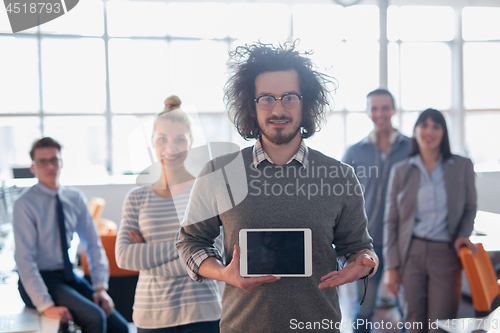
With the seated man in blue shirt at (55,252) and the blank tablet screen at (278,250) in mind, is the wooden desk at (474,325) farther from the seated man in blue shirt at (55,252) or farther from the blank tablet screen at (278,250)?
the seated man in blue shirt at (55,252)

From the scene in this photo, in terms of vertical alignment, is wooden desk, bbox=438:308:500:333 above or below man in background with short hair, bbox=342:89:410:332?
below

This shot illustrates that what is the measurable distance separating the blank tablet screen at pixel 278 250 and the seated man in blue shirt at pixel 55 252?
5.04 feet

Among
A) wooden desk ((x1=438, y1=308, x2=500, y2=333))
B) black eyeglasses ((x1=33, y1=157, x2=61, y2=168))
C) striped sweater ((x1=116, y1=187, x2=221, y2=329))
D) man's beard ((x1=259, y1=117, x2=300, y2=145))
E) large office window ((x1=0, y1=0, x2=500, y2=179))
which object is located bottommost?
wooden desk ((x1=438, y1=308, x2=500, y2=333))

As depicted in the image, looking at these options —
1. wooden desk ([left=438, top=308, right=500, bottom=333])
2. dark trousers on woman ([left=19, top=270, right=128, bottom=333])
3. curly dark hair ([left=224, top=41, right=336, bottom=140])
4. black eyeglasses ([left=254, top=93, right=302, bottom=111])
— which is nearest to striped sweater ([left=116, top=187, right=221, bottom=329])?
curly dark hair ([left=224, top=41, right=336, bottom=140])

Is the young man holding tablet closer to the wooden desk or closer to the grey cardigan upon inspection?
the wooden desk

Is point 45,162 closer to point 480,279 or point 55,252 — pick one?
point 55,252

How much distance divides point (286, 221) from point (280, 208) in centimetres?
4

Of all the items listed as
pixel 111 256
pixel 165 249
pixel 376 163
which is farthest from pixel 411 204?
pixel 111 256

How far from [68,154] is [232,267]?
665 cm

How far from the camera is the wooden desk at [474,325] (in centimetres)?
147

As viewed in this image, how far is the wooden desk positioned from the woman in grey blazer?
533 millimetres

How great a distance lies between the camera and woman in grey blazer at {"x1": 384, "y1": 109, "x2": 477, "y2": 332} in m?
2.16

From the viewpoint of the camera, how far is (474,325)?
5.07 feet

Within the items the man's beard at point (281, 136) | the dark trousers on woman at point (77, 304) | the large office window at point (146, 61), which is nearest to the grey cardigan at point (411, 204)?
the man's beard at point (281, 136)
